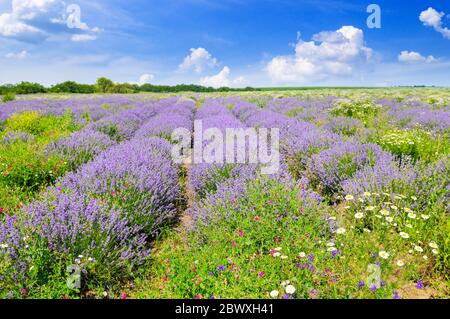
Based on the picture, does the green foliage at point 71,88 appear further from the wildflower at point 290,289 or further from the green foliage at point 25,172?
the wildflower at point 290,289

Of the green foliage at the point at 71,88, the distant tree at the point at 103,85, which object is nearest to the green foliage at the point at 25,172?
the green foliage at the point at 71,88

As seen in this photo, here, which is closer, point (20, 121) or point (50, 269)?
point (50, 269)

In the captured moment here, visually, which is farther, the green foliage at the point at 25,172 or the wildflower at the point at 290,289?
the green foliage at the point at 25,172

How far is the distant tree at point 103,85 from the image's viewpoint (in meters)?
54.1

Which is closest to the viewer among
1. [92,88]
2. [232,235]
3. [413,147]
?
[232,235]

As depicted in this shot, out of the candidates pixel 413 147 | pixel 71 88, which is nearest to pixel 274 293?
pixel 413 147

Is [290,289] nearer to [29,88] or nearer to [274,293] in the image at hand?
[274,293]

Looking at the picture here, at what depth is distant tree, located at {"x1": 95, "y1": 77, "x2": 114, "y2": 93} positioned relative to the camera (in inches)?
2131

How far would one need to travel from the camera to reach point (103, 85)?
180ft

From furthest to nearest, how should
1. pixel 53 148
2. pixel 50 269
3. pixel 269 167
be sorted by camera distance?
pixel 53 148
pixel 269 167
pixel 50 269
